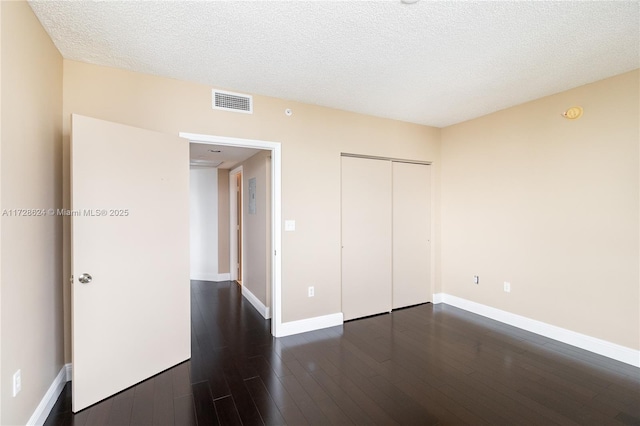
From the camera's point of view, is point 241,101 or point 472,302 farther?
point 472,302

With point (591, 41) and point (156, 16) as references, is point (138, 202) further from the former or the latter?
point (591, 41)

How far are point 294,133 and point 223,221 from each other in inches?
123

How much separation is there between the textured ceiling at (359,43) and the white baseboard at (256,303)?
2.63 metres

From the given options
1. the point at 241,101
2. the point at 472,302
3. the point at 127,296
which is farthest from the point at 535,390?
the point at 241,101

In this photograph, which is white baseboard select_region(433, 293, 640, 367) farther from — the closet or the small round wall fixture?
the small round wall fixture

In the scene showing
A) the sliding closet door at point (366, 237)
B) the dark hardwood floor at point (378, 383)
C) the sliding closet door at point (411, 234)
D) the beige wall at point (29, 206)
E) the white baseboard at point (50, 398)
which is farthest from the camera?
the sliding closet door at point (411, 234)

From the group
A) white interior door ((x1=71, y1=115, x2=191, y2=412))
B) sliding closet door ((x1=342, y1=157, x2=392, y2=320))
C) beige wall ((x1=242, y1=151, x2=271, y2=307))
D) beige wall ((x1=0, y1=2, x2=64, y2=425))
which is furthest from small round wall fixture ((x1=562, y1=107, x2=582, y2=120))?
beige wall ((x1=0, y1=2, x2=64, y2=425))

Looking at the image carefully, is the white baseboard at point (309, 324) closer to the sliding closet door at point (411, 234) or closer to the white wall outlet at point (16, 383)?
the sliding closet door at point (411, 234)

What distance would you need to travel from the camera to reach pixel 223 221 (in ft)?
18.7

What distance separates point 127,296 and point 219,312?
1790 mm

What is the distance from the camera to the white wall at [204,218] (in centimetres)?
568

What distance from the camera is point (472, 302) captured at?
12.9ft

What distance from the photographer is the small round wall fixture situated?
288cm

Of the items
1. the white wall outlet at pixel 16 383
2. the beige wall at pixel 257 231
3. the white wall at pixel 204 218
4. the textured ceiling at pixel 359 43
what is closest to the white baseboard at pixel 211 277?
the white wall at pixel 204 218
